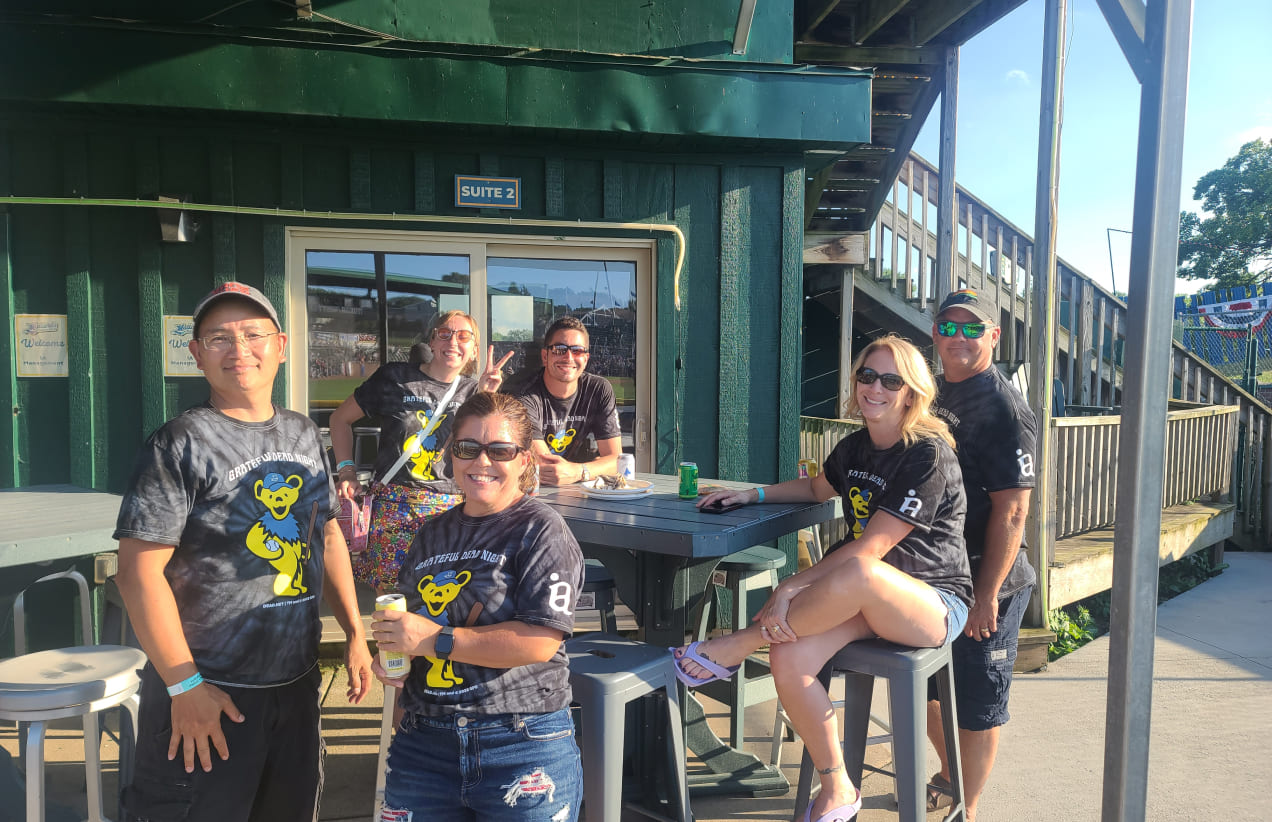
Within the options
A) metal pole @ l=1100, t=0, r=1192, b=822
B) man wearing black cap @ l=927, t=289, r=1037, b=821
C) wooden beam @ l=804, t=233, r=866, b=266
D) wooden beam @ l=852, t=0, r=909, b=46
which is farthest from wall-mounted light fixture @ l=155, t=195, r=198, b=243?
wooden beam @ l=804, t=233, r=866, b=266

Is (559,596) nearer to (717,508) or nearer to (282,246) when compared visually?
(717,508)

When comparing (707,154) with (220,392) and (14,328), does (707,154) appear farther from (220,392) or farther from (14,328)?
(14,328)

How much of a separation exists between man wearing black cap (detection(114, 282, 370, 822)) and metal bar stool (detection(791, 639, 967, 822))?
1.46 meters

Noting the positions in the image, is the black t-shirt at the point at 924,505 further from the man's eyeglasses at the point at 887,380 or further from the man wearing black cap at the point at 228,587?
the man wearing black cap at the point at 228,587

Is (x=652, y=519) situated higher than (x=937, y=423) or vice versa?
(x=937, y=423)

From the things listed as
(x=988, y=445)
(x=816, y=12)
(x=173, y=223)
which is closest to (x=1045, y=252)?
(x=988, y=445)

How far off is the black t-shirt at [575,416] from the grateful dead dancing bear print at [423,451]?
1.69 feet

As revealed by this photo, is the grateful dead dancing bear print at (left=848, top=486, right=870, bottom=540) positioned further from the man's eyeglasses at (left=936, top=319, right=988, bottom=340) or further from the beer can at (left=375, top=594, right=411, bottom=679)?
the beer can at (left=375, top=594, right=411, bottom=679)

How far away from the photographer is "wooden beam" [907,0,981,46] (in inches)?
236

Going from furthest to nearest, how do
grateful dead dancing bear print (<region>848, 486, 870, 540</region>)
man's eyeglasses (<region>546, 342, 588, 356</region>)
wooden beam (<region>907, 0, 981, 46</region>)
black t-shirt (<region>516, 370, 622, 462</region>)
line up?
wooden beam (<region>907, 0, 981, 46</region>)
black t-shirt (<region>516, 370, 622, 462</region>)
man's eyeglasses (<region>546, 342, 588, 356</region>)
grateful dead dancing bear print (<region>848, 486, 870, 540</region>)

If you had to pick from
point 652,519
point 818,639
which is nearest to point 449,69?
point 652,519

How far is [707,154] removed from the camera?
4.69 meters

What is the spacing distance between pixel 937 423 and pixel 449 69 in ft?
10.8

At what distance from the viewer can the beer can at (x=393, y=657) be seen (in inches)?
62.7
